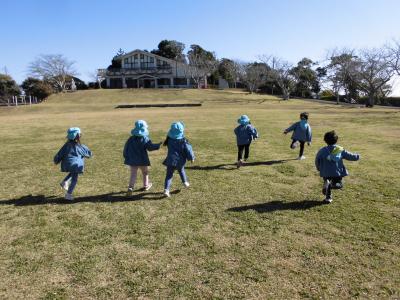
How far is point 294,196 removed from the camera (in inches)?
259

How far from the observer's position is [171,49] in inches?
2896

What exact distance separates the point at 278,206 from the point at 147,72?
213 ft

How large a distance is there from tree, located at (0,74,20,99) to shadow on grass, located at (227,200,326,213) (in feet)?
177

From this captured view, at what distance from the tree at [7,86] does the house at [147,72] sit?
19.6 metres

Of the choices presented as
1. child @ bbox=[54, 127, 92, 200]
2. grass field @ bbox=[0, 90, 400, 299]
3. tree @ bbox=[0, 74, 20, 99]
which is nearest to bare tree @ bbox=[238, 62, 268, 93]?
tree @ bbox=[0, 74, 20, 99]

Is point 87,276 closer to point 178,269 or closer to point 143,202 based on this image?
point 178,269

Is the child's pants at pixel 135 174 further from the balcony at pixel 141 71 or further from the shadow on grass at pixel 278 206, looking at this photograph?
the balcony at pixel 141 71

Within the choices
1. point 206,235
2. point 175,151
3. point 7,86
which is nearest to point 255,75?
point 7,86

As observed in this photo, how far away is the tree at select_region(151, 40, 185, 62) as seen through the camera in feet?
242

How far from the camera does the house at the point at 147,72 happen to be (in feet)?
223

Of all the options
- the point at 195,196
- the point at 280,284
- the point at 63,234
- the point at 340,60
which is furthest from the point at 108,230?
the point at 340,60

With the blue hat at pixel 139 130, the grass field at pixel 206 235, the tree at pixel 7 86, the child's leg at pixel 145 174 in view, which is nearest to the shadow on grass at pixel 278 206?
the grass field at pixel 206 235

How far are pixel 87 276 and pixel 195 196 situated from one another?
3.06m

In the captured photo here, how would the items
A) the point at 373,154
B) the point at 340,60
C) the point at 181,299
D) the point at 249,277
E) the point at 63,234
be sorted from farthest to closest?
the point at 340,60, the point at 373,154, the point at 63,234, the point at 249,277, the point at 181,299
